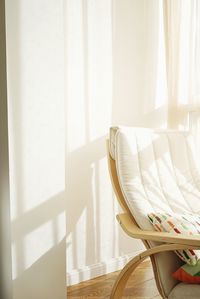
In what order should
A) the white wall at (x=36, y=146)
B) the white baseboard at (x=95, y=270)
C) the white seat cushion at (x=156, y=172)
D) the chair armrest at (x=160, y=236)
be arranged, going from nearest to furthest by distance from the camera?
the chair armrest at (x=160, y=236)
the white wall at (x=36, y=146)
the white seat cushion at (x=156, y=172)
the white baseboard at (x=95, y=270)

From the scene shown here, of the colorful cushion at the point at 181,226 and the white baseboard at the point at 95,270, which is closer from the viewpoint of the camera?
the colorful cushion at the point at 181,226

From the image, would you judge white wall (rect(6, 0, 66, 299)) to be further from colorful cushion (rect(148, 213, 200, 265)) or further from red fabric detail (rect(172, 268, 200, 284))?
red fabric detail (rect(172, 268, 200, 284))

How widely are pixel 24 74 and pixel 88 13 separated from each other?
888mm

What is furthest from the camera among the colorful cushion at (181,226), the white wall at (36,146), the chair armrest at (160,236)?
the white wall at (36,146)

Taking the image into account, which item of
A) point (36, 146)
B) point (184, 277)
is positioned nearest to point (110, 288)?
point (184, 277)

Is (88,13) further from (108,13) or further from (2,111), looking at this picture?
(2,111)

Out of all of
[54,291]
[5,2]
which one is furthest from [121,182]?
[5,2]

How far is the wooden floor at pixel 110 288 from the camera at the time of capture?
6.96ft

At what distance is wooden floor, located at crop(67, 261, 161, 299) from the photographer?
2.12 metres

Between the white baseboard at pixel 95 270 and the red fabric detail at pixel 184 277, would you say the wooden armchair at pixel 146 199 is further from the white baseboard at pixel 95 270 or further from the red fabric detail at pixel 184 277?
the white baseboard at pixel 95 270

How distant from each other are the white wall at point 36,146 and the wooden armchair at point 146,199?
283 millimetres

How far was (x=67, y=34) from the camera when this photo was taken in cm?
226

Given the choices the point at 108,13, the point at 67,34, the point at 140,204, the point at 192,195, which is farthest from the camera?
the point at 108,13

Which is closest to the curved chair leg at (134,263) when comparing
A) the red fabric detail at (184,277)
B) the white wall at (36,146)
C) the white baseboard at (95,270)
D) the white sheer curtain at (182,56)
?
the red fabric detail at (184,277)
